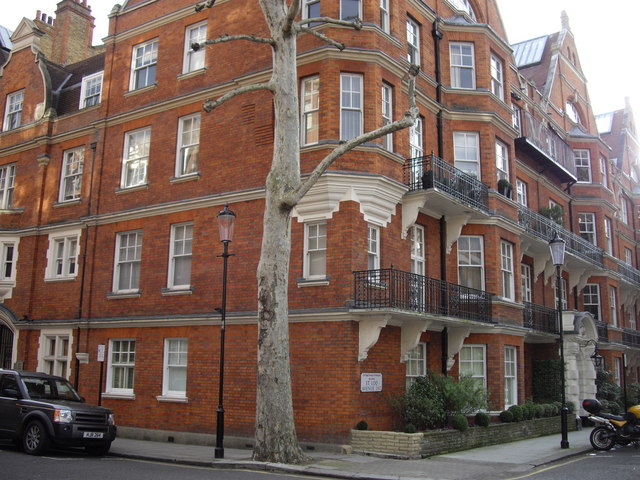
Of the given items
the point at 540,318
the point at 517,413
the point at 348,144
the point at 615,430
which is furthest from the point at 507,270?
the point at 348,144

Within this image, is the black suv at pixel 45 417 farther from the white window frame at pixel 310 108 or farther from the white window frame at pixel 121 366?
the white window frame at pixel 310 108

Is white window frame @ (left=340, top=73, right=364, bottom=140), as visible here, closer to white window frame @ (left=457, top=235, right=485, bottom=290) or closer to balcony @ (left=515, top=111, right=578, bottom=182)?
white window frame @ (left=457, top=235, right=485, bottom=290)

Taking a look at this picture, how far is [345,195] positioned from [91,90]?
1338 cm

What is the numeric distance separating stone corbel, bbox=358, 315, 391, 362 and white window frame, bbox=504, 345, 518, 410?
23.4ft

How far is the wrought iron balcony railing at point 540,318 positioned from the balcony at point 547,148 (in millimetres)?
6553

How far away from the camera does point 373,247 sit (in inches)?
655

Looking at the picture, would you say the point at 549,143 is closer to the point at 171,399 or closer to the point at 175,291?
the point at 175,291

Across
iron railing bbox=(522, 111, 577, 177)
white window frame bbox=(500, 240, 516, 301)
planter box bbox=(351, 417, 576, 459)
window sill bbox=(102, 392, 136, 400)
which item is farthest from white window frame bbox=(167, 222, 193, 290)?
iron railing bbox=(522, 111, 577, 177)

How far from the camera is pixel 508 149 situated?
73.8 ft

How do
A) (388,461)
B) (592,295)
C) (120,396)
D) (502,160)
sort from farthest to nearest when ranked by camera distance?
(592,295) < (502,160) < (120,396) < (388,461)

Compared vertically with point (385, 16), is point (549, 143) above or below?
above

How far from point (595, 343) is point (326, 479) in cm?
1870

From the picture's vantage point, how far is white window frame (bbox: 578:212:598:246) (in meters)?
31.4

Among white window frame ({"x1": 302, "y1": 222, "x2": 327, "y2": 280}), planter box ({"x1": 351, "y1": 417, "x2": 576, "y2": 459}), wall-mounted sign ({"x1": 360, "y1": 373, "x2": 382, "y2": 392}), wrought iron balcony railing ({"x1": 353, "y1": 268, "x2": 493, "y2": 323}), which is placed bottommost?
planter box ({"x1": 351, "y1": 417, "x2": 576, "y2": 459})
